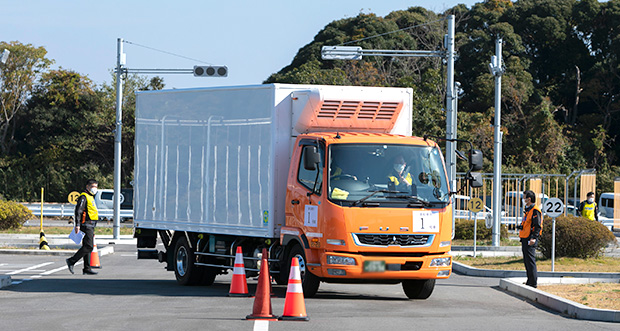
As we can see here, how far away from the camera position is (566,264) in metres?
21.5

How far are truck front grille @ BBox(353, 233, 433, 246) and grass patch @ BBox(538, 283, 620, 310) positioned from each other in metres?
2.58

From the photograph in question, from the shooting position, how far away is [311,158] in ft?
43.4


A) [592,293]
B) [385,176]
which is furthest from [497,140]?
[385,176]

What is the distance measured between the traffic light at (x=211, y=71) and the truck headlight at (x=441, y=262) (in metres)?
18.1

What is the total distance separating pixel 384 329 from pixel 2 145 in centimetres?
5413

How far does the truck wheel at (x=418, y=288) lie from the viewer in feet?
47.1

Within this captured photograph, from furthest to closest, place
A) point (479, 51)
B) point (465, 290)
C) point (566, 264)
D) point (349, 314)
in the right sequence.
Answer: point (479, 51)
point (566, 264)
point (465, 290)
point (349, 314)

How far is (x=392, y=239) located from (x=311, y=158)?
5.45 ft

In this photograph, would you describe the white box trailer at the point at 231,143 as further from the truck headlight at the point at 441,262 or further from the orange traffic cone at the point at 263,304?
the orange traffic cone at the point at 263,304

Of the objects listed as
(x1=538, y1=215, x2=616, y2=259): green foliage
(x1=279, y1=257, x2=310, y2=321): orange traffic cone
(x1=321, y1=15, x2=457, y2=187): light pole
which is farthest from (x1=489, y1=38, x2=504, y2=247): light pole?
(x1=279, y1=257, x2=310, y2=321): orange traffic cone

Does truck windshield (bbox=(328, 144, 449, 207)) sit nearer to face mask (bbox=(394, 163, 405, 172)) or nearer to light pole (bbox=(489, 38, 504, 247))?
face mask (bbox=(394, 163, 405, 172))

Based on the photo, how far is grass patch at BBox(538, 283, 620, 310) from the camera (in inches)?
537

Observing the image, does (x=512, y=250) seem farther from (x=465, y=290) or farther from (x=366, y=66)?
(x=366, y=66)

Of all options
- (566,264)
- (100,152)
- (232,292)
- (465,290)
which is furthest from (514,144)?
(232,292)
